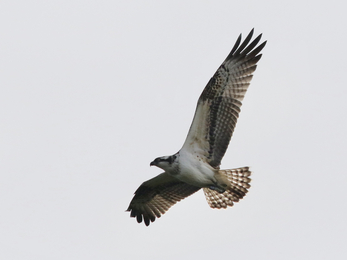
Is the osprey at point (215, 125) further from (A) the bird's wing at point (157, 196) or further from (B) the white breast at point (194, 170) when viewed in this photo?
(A) the bird's wing at point (157, 196)

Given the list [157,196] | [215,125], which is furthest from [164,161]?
[157,196]

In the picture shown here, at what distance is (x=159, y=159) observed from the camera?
1165cm

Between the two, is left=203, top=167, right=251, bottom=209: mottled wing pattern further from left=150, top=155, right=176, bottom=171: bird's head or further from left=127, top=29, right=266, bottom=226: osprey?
left=150, top=155, right=176, bottom=171: bird's head

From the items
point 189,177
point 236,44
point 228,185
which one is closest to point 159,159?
point 189,177

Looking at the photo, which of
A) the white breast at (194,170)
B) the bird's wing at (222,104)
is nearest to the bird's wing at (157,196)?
the white breast at (194,170)

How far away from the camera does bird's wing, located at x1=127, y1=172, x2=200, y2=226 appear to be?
13000mm

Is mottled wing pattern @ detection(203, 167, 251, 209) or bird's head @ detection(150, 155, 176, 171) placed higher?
bird's head @ detection(150, 155, 176, 171)

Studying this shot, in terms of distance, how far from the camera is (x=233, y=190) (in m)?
12.8

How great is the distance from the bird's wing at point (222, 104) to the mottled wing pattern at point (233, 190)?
0.72m

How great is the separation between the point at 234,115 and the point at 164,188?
242 cm

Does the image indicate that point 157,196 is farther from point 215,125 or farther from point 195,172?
point 215,125

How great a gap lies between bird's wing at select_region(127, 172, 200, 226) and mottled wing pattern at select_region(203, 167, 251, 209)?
1.62 ft

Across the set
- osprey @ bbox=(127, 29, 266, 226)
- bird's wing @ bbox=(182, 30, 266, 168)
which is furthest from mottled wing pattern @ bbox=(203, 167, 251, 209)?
bird's wing @ bbox=(182, 30, 266, 168)

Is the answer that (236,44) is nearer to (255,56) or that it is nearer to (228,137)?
(255,56)
